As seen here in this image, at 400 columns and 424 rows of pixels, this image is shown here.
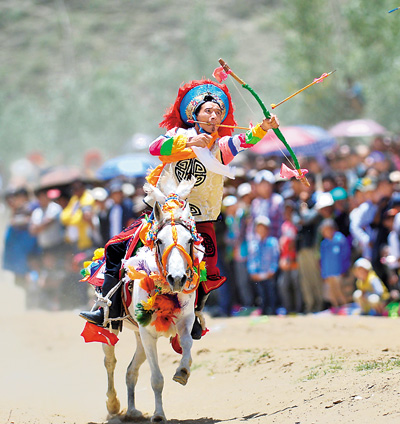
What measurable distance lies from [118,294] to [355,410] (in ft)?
8.24

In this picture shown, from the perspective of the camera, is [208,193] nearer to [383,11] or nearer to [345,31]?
[383,11]

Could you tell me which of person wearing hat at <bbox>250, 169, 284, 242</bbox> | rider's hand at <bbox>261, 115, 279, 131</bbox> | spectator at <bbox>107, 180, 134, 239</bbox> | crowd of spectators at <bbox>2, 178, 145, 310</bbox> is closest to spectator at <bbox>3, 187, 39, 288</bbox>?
crowd of spectators at <bbox>2, 178, 145, 310</bbox>

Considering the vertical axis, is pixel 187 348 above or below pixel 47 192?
below

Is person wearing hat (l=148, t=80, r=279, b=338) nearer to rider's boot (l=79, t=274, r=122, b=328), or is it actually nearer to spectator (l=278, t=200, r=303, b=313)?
rider's boot (l=79, t=274, r=122, b=328)

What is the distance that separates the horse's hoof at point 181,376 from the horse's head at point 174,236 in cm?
74

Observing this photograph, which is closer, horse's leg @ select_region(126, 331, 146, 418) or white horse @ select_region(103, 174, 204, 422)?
white horse @ select_region(103, 174, 204, 422)

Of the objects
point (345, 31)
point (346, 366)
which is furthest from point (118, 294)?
point (345, 31)

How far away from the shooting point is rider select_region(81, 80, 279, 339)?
24.0ft

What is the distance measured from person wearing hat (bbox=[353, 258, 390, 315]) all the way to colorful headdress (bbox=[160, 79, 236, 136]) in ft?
15.7

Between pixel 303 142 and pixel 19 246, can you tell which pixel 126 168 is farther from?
pixel 303 142

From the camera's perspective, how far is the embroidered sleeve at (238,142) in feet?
23.5

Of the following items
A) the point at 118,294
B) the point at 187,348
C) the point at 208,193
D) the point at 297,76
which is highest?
the point at 297,76

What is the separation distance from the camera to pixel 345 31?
30.7m

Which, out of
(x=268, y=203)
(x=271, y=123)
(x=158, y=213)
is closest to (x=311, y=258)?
(x=268, y=203)
